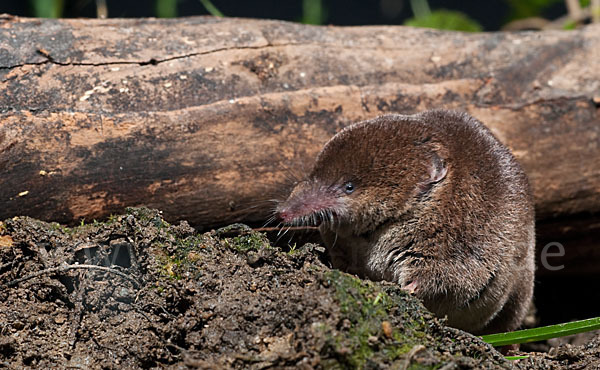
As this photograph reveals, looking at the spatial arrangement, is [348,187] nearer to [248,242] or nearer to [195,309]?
[248,242]

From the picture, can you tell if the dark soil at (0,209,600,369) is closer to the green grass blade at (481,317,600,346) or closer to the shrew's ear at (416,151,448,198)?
the green grass blade at (481,317,600,346)

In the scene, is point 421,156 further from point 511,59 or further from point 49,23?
point 49,23

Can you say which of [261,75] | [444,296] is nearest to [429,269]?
[444,296]

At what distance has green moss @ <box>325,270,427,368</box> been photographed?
186 cm

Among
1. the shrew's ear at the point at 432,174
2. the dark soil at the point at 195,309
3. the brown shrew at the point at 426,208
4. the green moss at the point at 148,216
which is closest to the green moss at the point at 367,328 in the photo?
the dark soil at the point at 195,309

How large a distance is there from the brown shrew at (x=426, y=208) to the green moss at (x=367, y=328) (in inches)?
23.4

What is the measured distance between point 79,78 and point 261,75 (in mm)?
833

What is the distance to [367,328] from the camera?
194 centimetres

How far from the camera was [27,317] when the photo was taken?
7.33 feet

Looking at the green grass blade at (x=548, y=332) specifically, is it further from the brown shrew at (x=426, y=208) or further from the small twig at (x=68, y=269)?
the small twig at (x=68, y=269)

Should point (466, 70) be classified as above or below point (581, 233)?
above

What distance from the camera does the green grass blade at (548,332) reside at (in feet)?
7.60

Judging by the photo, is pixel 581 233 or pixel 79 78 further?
pixel 581 233

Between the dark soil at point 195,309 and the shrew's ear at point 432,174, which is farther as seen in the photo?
the shrew's ear at point 432,174
